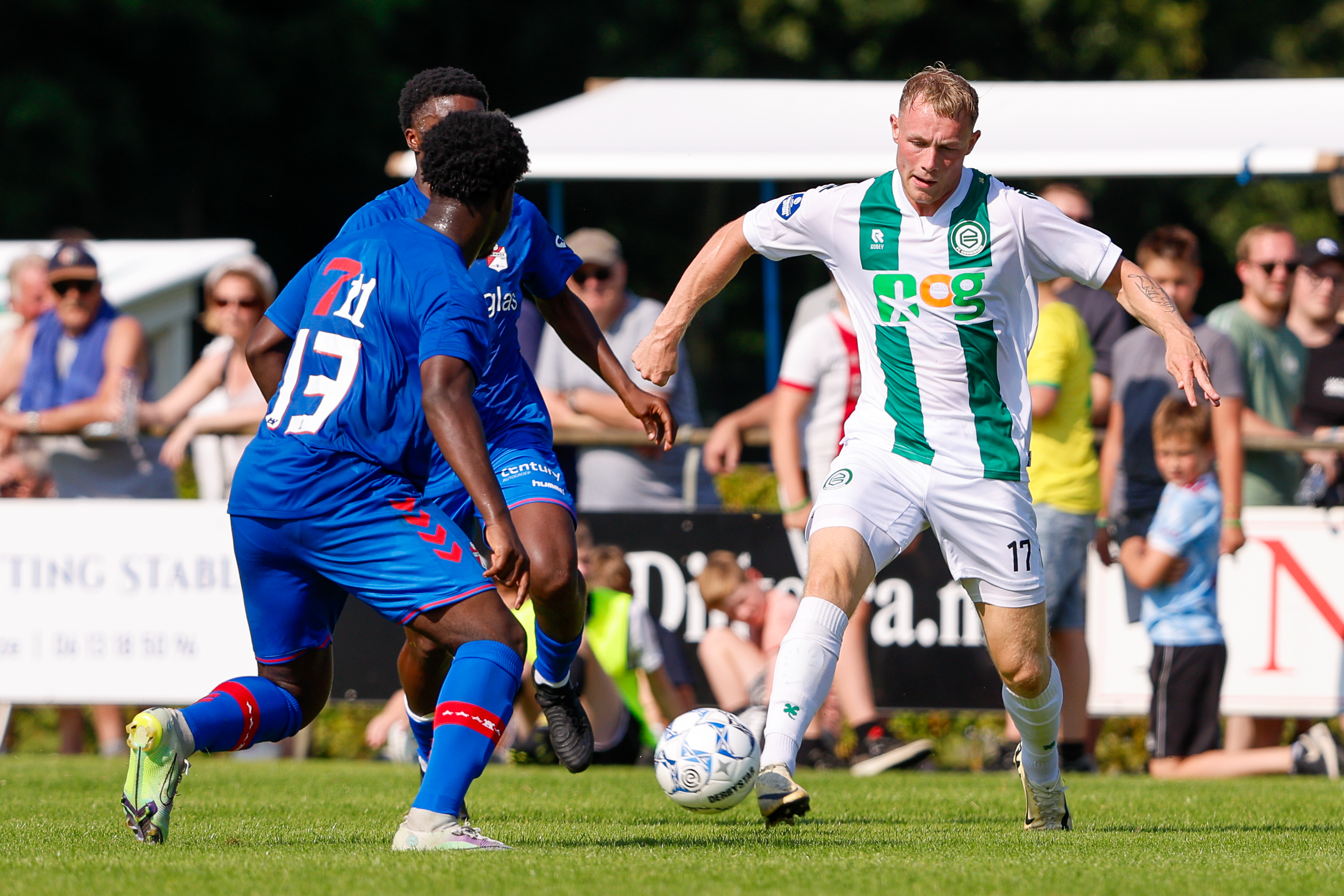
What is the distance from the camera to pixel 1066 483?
8.85 m

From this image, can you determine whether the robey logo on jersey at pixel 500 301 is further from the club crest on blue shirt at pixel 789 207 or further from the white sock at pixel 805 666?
the white sock at pixel 805 666

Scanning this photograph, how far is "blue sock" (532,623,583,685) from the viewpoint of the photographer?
660cm

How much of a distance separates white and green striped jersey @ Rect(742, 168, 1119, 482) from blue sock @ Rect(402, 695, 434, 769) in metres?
1.94

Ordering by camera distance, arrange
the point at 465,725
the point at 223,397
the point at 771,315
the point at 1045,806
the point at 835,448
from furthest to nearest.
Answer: the point at 771,315 → the point at 223,397 → the point at 835,448 → the point at 1045,806 → the point at 465,725

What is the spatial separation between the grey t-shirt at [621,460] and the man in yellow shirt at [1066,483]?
80.9 inches

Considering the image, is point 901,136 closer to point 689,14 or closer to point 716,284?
point 716,284

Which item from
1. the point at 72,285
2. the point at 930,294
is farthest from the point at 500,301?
the point at 72,285

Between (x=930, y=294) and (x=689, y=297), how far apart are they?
792mm

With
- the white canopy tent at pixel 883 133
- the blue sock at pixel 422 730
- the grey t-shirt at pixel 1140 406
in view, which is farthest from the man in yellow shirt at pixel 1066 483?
the blue sock at pixel 422 730

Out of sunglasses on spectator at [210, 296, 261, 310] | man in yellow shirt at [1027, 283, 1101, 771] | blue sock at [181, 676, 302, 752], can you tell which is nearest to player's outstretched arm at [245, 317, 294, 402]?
blue sock at [181, 676, 302, 752]

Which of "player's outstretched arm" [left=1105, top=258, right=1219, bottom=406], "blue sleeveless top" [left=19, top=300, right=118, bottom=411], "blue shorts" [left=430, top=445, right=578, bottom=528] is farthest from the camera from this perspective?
"blue sleeveless top" [left=19, top=300, right=118, bottom=411]

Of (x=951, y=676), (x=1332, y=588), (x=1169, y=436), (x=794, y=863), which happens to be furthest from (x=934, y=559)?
(x=794, y=863)

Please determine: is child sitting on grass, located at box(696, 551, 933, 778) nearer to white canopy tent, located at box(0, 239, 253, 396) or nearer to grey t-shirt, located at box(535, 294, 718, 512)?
grey t-shirt, located at box(535, 294, 718, 512)

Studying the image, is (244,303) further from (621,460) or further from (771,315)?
(771,315)
